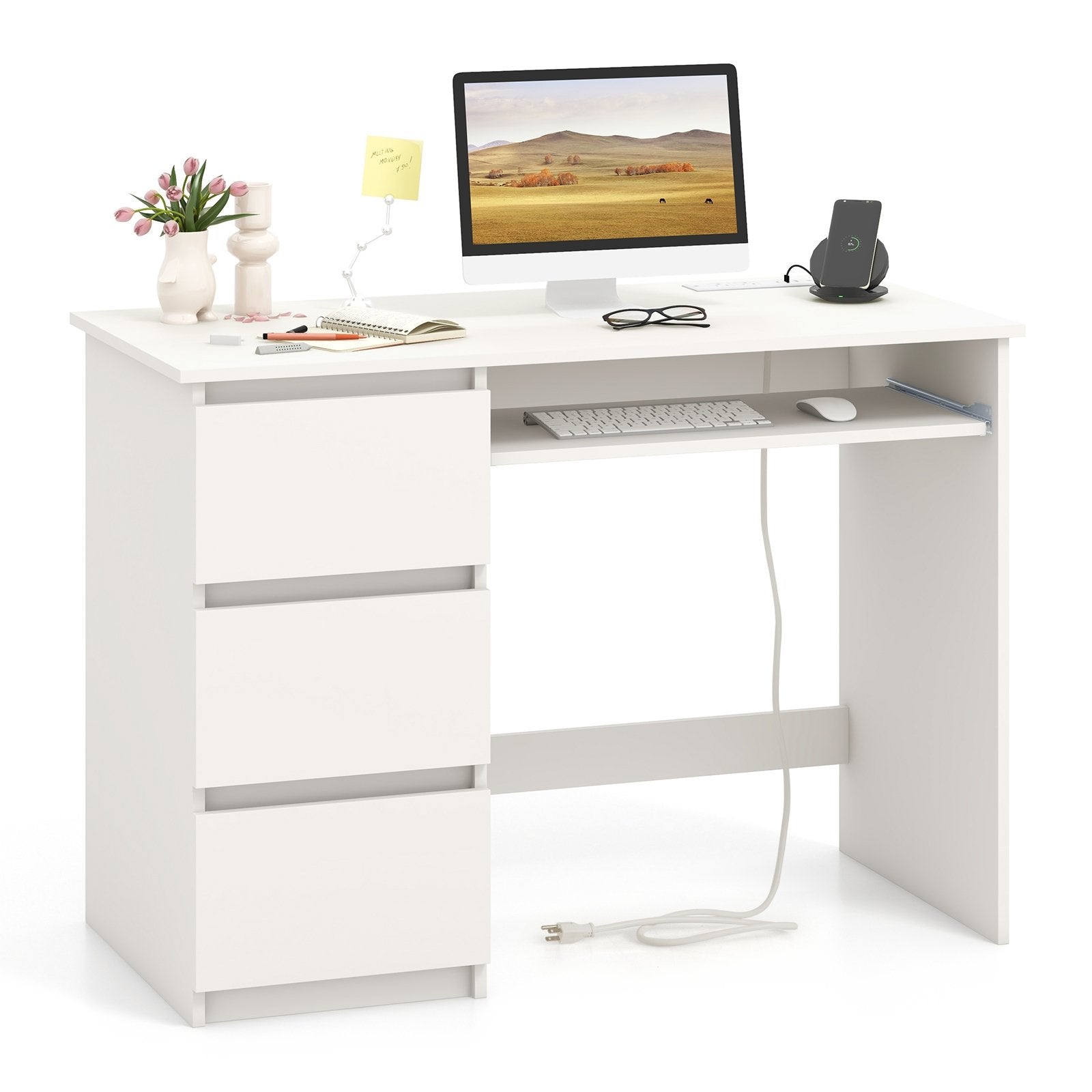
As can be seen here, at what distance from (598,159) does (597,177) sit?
0.12 feet

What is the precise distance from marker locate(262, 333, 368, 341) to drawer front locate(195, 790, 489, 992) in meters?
0.83

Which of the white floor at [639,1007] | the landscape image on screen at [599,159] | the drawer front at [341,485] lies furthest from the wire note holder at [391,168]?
the white floor at [639,1007]

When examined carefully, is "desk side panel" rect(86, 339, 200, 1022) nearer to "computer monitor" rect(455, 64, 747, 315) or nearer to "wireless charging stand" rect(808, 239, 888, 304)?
"computer monitor" rect(455, 64, 747, 315)

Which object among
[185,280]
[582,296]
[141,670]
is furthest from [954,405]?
[141,670]

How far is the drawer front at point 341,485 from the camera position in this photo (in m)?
4.27

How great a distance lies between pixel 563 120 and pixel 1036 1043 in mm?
1981

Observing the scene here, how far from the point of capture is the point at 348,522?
4348 millimetres

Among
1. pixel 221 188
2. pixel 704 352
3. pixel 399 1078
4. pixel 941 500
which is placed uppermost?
pixel 221 188

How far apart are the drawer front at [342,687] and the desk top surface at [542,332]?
0.42m

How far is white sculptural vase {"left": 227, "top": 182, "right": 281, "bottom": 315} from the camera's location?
482cm

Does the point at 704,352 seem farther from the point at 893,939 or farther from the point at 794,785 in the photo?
the point at 794,785

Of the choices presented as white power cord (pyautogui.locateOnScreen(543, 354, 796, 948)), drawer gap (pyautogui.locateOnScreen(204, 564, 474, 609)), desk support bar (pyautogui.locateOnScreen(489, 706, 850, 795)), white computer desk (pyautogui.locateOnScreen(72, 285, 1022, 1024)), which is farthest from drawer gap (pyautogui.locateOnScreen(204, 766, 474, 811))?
desk support bar (pyautogui.locateOnScreen(489, 706, 850, 795))

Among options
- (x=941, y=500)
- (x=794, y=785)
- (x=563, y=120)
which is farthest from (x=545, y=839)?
(x=563, y=120)

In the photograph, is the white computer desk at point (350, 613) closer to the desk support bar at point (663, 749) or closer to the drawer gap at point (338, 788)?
the drawer gap at point (338, 788)
